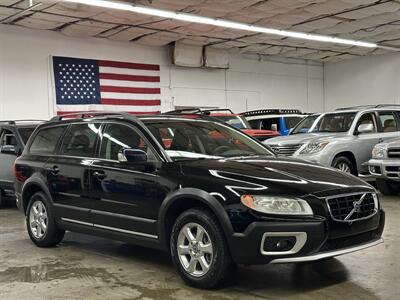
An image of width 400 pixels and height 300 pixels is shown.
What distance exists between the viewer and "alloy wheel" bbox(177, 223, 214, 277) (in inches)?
180

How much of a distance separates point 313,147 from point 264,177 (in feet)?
20.8

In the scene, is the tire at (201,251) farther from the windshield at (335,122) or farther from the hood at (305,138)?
the windshield at (335,122)

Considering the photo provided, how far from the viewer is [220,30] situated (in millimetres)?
16438

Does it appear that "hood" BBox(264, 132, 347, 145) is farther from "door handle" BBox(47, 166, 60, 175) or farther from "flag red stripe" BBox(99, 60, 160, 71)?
"flag red stripe" BBox(99, 60, 160, 71)

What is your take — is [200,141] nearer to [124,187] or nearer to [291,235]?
[124,187]

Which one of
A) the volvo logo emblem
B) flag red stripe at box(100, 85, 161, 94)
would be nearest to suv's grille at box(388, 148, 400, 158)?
the volvo logo emblem

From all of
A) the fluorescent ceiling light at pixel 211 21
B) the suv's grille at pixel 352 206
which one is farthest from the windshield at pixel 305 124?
the suv's grille at pixel 352 206

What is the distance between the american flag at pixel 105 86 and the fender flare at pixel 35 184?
9.65 m

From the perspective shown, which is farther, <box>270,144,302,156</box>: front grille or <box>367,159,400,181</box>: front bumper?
<box>270,144,302,156</box>: front grille

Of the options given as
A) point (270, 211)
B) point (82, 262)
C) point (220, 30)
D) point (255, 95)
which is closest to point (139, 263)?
point (82, 262)

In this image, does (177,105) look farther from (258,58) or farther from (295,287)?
(295,287)

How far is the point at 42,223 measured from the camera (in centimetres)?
662

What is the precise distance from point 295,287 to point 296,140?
665 centimetres

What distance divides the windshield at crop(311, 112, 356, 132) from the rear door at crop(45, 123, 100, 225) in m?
6.80
